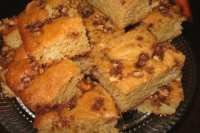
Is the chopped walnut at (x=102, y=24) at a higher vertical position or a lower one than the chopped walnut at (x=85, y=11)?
lower

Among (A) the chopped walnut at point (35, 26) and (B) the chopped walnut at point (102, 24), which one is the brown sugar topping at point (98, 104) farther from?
(A) the chopped walnut at point (35, 26)

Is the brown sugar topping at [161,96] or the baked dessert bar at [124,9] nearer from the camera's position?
the brown sugar topping at [161,96]

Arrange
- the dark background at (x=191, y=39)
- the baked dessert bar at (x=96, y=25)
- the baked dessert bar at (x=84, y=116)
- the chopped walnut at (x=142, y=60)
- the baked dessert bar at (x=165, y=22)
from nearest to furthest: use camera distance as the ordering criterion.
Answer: the baked dessert bar at (x=84, y=116)
the chopped walnut at (x=142, y=60)
the baked dessert bar at (x=96, y=25)
the baked dessert bar at (x=165, y=22)
the dark background at (x=191, y=39)

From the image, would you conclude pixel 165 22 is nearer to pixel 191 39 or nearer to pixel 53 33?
pixel 191 39

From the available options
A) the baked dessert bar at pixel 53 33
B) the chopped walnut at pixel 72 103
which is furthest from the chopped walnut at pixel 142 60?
the chopped walnut at pixel 72 103

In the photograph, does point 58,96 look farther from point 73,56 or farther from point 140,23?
point 140,23

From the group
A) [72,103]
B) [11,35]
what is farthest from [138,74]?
[11,35]

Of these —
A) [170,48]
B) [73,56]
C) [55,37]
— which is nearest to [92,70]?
[73,56]

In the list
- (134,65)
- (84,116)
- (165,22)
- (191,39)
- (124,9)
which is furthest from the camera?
(191,39)
